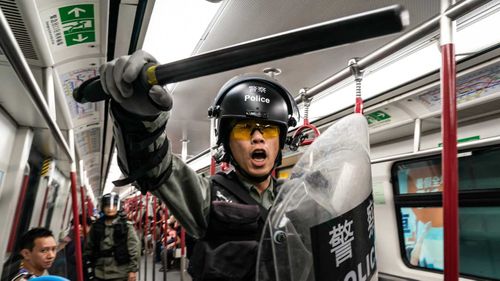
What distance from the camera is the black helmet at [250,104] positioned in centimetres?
145

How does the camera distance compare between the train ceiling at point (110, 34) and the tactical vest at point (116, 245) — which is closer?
the train ceiling at point (110, 34)

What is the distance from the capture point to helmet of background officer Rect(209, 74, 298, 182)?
146cm

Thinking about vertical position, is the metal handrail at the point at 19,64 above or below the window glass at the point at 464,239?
above

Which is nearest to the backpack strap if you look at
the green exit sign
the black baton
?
the black baton

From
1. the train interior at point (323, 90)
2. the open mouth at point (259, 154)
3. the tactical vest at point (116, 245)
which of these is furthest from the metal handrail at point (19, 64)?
the tactical vest at point (116, 245)

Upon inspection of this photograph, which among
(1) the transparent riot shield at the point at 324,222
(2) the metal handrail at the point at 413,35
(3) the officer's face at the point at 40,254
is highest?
(2) the metal handrail at the point at 413,35

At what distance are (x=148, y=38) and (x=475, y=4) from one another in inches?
80.7

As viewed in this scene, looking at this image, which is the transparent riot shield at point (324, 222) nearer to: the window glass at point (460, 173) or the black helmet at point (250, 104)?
the black helmet at point (250, 104)

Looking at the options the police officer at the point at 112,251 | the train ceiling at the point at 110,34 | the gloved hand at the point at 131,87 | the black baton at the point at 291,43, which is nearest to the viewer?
the black baton at the point at 291,43

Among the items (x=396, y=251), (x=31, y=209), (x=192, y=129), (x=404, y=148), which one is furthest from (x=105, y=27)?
(x=396, y=251)

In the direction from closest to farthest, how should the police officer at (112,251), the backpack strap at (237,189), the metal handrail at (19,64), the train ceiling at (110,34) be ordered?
the metal handrail at (19,64), the backpack strap at (237,189), the train ceiling at (110,34), the police officer at (112,251)

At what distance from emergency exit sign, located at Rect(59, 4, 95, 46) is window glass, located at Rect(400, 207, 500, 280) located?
3562 millimetres

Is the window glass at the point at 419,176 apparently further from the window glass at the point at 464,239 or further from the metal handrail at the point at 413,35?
the metal handrail at the point at 413,35

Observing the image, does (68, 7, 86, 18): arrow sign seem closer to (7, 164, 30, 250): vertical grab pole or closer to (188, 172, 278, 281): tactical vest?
(7, 164, 30, 250): vertical grab pole
